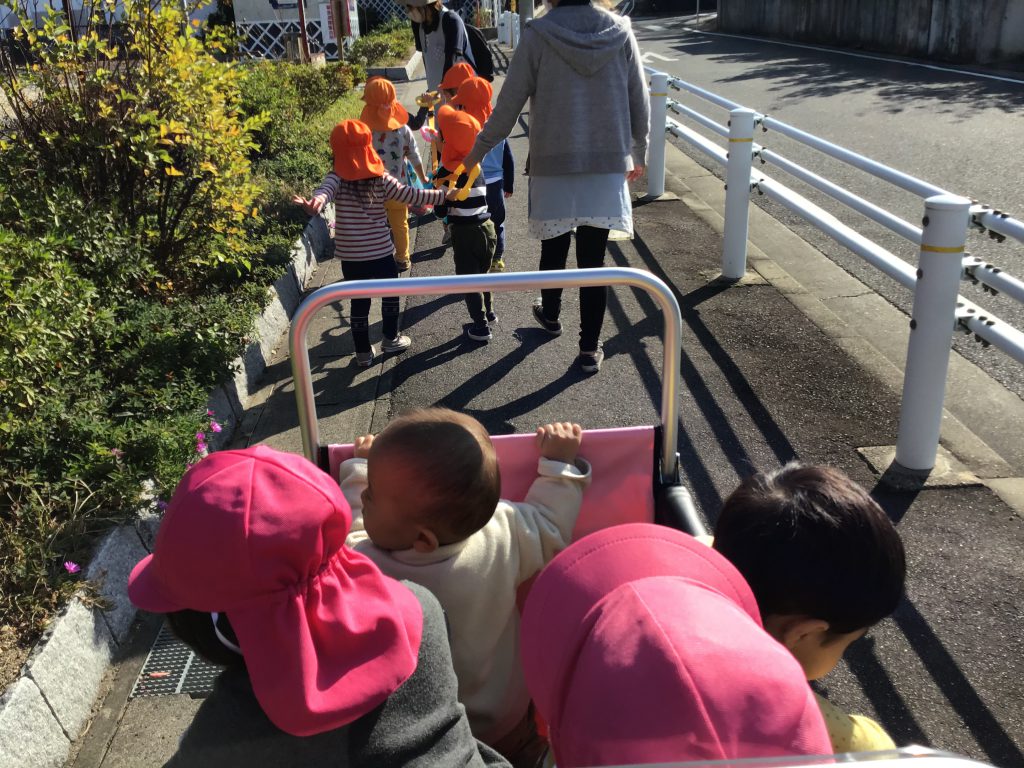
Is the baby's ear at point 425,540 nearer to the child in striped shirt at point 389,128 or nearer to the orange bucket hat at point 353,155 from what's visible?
the orange bucket hat at point 353,155

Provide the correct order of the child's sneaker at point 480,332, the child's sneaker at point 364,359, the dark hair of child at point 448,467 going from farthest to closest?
the child's sneaker at point 480,332, the child's sneaker at point 364,359, the dark hair of child at point 448,467

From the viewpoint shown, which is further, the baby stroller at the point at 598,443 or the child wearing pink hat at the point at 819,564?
the baby stroller at the point at 598,443

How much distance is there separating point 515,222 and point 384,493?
6581 mm

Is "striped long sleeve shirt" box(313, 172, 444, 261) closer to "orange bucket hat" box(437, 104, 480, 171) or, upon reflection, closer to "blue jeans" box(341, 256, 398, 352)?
"blue jeans" box(341, 256, 398, 352)

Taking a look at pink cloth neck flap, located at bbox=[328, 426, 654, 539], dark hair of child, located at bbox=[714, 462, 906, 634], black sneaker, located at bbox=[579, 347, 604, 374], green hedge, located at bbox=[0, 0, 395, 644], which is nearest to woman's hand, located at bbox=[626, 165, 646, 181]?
black sneaker, located at bbox=[579, 347, 604, 374]

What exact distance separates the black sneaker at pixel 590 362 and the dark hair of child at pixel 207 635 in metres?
3.46

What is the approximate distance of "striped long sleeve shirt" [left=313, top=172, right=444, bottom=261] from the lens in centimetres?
470

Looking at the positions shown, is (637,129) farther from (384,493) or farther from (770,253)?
(384,493)

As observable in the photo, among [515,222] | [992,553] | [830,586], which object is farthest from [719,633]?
[515,222]

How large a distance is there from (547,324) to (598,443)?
117 inches

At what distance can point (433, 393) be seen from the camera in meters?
4.60

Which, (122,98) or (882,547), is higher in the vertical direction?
(122,98)

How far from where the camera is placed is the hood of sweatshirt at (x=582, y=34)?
13.5 ft

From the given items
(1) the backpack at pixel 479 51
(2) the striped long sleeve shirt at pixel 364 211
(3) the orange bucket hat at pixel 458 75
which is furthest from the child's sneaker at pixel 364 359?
(1) the backpack at pixel 479 51
